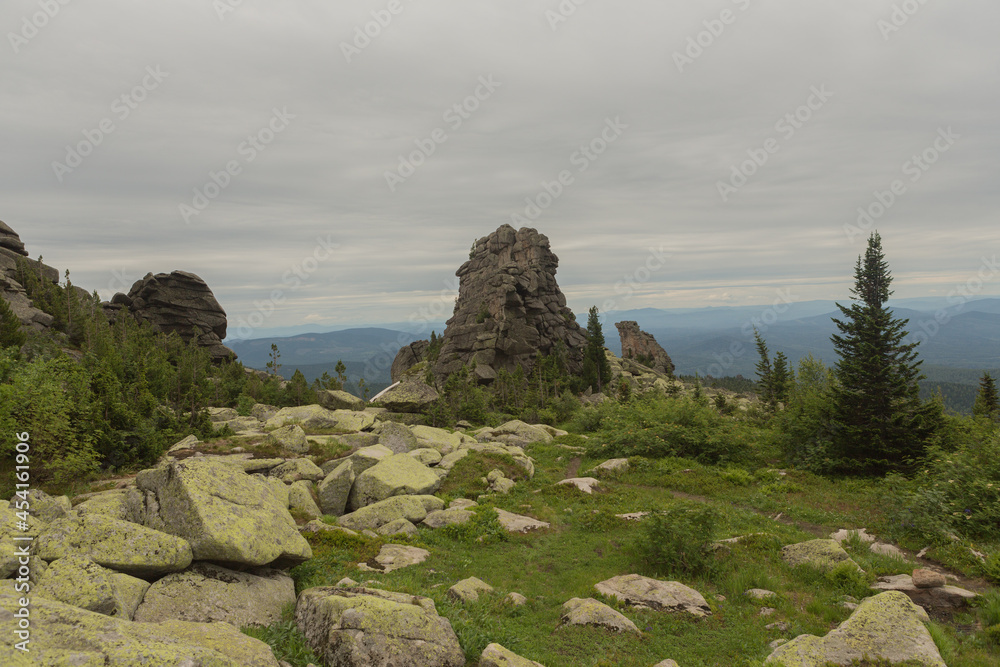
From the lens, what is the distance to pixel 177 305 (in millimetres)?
105438

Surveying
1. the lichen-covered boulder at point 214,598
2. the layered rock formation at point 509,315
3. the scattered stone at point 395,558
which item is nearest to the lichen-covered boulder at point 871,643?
the scattered stone at point 395,558

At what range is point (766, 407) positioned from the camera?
59.0 m

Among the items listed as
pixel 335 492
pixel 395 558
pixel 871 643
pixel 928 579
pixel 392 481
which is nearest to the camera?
pixel 871 643

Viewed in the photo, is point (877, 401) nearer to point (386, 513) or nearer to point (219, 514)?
point (386, 513)

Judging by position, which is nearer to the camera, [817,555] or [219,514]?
[219,514]

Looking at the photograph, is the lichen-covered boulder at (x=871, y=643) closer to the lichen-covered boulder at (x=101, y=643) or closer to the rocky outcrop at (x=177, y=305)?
the lichen-covered boulder at (x=101, y=643)

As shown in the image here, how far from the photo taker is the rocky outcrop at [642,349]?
537 ft

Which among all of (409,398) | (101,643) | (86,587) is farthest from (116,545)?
(409,398)

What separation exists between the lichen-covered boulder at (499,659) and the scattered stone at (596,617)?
3133 mm

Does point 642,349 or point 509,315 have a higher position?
point 509,315

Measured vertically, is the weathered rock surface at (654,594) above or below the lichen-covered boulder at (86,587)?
below

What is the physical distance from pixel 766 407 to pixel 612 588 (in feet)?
179

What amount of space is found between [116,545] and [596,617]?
35.6 ft

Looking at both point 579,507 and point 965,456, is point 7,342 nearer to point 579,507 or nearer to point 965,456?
point 579,507
